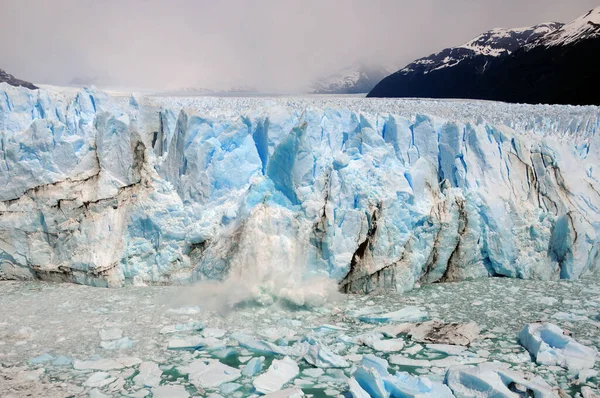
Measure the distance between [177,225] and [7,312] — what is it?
1.90 m

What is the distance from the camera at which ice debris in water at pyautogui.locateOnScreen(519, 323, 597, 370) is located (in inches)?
146

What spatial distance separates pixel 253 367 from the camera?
368cm

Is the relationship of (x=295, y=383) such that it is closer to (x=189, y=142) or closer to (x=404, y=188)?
(x=404, y=188)

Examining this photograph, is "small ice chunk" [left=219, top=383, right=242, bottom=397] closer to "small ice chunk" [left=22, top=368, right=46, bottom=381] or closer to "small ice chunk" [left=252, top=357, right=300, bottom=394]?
"small ice chunk" [left=252, top=357, right=300, bottom=394]

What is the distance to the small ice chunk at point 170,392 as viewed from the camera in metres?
3.31

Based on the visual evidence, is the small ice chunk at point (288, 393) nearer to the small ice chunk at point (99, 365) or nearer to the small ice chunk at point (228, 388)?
the small ice chunk at point (228, 388)

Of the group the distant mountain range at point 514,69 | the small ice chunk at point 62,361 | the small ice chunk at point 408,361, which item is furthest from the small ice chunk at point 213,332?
the distant mountain range at point 514,69

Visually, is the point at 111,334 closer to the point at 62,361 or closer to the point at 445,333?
the point at 62,361

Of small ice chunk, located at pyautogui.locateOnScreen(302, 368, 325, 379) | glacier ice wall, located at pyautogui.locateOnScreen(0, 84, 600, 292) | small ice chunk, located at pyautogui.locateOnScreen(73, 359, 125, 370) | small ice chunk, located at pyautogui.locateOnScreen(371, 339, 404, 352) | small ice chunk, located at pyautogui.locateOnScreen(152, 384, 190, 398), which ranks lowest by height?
small ice chunk, located at pyautogui.locateOnScreen(302, 368, 325, 379)

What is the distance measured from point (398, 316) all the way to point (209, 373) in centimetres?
192

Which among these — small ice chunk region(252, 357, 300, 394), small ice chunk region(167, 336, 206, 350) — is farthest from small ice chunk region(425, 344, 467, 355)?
small ice chunk region(167, 336, 206, 350)

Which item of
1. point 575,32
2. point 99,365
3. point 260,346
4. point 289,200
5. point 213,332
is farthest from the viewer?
point 575,32

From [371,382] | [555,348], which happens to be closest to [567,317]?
[555,348]

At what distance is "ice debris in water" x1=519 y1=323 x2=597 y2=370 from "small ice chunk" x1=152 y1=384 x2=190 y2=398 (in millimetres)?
2683
